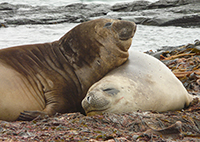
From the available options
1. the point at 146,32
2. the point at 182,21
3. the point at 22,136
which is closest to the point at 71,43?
the point at 22,136

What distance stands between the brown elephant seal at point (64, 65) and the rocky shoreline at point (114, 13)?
1115 centimetres

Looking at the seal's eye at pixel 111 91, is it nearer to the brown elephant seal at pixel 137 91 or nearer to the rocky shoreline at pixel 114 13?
the brown elephant seal at pixel 137 91

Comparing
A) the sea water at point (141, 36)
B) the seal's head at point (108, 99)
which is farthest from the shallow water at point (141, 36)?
the seal's head at point (108, 99)

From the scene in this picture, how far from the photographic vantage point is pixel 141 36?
37.7 ft

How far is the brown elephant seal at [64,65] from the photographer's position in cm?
322

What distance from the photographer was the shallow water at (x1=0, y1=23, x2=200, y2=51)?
9.72 meters

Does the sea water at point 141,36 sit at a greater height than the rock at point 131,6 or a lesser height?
lesser

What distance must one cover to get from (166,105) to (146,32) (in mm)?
9634

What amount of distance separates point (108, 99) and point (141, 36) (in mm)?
8963

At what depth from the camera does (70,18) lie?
17.0 meters

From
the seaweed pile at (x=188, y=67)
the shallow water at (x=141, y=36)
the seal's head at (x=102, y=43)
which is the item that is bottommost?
the shallow water at (x=141, y=36)

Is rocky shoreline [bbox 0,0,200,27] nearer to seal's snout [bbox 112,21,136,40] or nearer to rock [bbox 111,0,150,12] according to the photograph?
rock [bbox 111,0,150,12]

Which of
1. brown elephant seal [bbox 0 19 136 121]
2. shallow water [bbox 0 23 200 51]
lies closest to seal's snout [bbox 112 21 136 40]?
brown elephant seal [bbox 0 19 136 121]

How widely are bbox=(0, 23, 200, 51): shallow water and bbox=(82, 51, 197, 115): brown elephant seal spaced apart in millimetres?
5490
